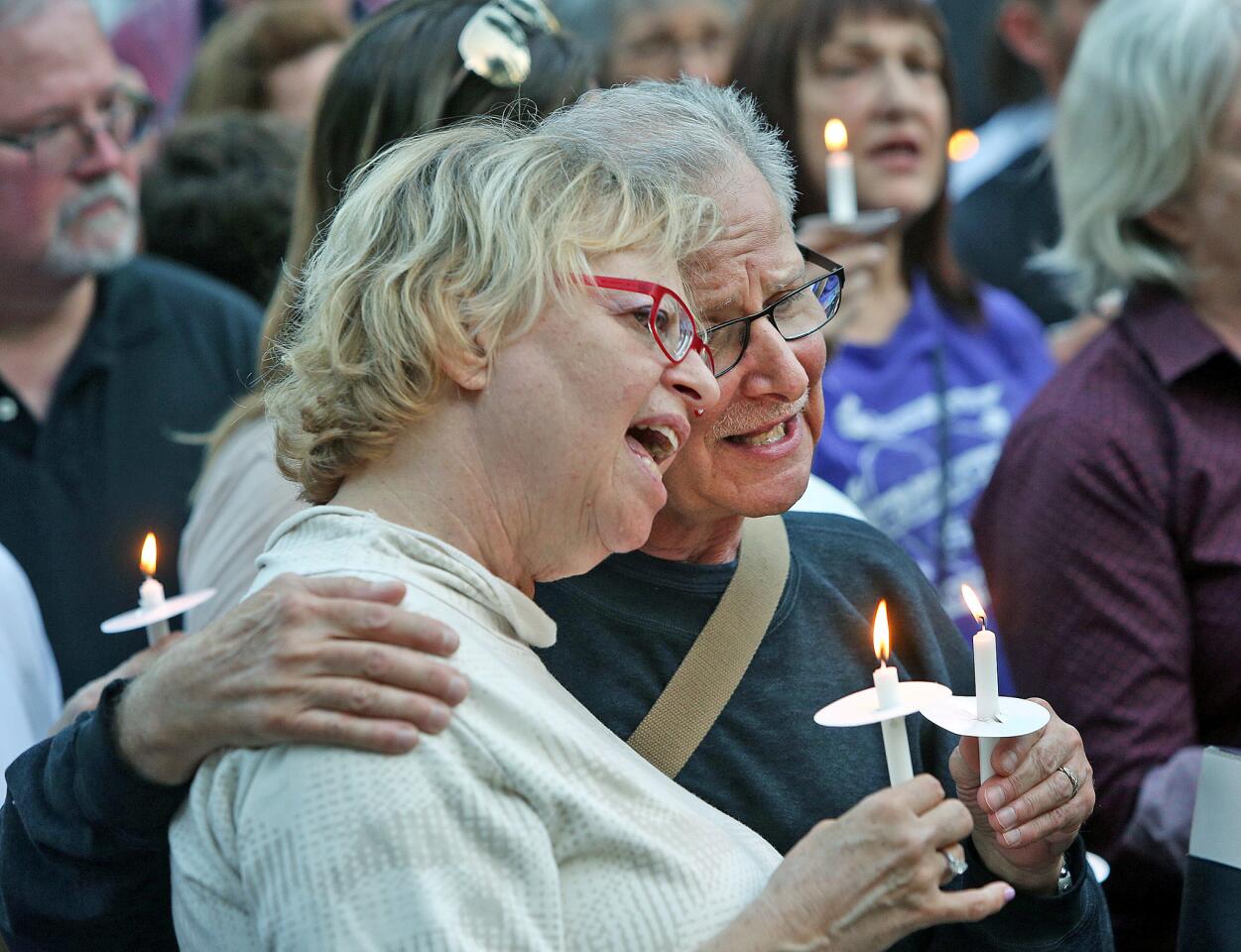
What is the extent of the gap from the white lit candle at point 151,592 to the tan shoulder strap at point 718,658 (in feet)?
2.07

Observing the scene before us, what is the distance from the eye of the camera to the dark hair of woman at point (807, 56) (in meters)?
4.02

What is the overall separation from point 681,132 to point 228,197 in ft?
7.89

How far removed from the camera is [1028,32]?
5281mm

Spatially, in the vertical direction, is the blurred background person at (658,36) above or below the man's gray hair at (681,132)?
below

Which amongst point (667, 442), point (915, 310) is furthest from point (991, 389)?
point (667, 442)

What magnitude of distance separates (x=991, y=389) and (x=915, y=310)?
0.91 ft

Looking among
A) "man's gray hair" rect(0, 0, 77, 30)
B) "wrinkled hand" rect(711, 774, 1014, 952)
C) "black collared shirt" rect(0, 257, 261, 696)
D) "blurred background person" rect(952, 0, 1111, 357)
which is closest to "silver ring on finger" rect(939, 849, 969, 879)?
"wrinkled hand" rect(711, 774, 1014, 952)

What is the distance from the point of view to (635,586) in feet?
7.38

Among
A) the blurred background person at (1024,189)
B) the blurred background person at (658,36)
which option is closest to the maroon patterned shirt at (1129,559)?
the blurred background person at (1024,189)

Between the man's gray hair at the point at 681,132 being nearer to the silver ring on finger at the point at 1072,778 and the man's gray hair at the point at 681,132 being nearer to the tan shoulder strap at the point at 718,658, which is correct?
the tan shoulder strap at the point at 718,658

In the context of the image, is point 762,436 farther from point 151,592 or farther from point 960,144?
point 960,144

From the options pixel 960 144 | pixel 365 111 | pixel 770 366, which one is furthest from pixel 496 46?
pixel 960 144

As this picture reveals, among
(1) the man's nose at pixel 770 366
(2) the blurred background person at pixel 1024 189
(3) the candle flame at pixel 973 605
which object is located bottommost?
(2) the blurred background person at pixel 1024 189

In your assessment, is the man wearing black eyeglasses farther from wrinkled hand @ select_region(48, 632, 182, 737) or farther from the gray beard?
the gray beard
